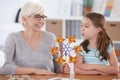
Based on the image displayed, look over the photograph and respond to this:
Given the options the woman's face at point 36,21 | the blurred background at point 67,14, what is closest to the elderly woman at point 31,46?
the woman's face at point 36,21

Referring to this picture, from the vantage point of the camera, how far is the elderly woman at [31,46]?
7.01 feet

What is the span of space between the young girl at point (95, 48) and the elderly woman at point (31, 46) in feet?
0.82

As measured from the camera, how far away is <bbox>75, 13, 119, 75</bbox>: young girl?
2.06 meters

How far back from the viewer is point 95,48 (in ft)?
7.13

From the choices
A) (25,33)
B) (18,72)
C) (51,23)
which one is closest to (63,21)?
(51,23)

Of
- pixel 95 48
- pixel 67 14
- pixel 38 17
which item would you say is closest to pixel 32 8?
pixel 38 17

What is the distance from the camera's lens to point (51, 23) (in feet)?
12.9

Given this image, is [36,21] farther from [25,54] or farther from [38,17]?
[25,54]

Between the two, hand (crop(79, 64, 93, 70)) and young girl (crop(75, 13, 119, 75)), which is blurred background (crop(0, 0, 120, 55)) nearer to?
young girl (crop(75, 13, 119, 75))

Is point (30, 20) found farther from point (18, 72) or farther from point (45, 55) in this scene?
point (18, 72)

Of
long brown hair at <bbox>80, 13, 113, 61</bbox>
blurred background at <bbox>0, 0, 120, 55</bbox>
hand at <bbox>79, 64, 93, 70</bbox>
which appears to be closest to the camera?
hand at <bbox>79, 64, 93, 70</bbox>

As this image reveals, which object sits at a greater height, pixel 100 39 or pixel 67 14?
pixel 67 14

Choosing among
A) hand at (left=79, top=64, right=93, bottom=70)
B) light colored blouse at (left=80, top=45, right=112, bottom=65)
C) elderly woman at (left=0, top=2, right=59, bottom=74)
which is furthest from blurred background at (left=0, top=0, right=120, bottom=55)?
hand at (left=79, top=64, right=93, bottom=70)

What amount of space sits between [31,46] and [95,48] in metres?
0.50
